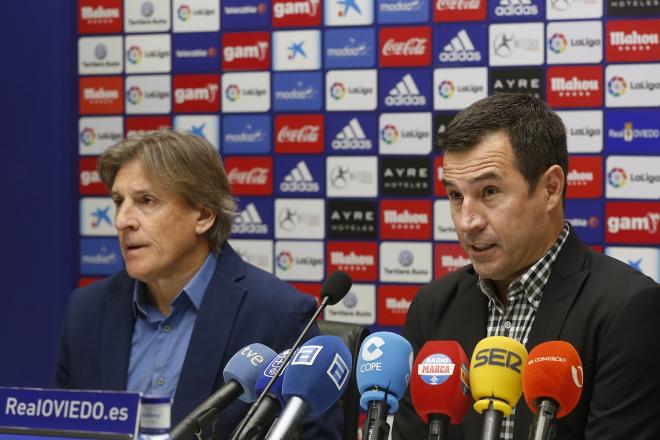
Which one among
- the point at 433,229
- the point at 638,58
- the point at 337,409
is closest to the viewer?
the point at 337,409

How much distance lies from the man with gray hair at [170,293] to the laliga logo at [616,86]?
1.93m

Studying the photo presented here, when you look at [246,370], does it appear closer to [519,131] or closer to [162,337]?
[519,131]

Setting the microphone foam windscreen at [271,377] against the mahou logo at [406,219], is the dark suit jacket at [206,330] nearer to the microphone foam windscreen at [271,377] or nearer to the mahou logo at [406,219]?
the microphone foam windscreen at [271,377]

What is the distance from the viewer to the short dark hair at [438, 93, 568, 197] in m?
2.02

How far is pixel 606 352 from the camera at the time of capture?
1865 mm

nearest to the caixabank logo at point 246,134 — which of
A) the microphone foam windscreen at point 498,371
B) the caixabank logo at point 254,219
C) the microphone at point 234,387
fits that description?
the caixabank logo at point 254,219

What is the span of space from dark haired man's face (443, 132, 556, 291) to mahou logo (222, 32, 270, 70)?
240 cm

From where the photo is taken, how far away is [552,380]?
1.26m

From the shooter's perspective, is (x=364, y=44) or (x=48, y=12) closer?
(x=364, y=44)

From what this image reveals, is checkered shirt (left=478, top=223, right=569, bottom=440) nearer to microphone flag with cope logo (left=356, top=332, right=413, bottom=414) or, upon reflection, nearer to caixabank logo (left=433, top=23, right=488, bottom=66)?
microphone flag with cope logo (left=356, top=332, right=413, bottom=414)

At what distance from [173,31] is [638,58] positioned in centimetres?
216

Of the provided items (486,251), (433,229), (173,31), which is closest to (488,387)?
(486,251)

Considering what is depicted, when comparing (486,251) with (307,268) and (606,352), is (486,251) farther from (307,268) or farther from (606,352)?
(307,268)

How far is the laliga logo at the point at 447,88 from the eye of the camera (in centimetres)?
405
